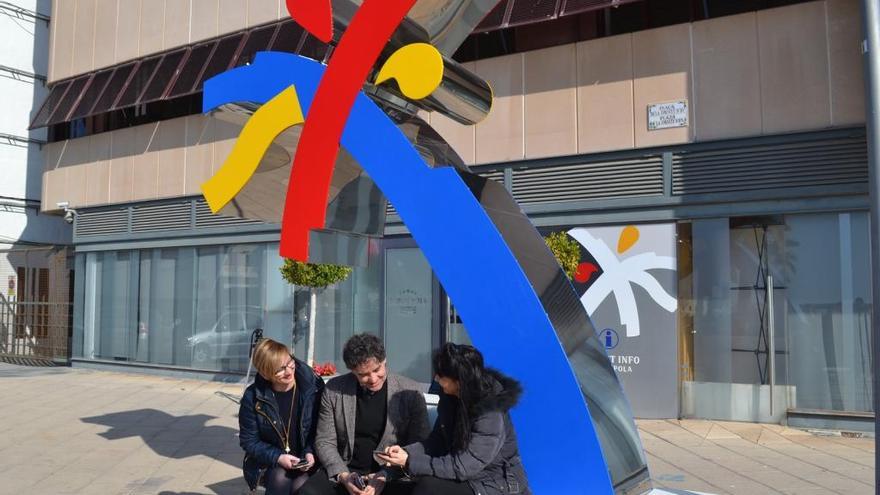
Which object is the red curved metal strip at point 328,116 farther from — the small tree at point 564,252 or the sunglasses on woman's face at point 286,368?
the small tree at point 564,252

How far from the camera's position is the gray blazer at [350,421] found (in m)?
4.30

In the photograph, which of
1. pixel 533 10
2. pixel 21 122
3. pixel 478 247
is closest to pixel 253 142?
pixel 478 247

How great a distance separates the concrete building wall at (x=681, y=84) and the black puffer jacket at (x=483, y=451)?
7.62 meters

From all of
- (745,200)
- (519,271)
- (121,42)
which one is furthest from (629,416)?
(121,42)

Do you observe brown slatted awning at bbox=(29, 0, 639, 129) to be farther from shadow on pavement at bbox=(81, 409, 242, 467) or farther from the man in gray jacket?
the man in gray jacket

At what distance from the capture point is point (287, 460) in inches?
176

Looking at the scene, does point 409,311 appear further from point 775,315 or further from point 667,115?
point 775,315

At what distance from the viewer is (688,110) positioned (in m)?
10.4

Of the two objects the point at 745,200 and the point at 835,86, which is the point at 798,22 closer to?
the point at 835,86

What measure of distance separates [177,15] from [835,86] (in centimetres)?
1276

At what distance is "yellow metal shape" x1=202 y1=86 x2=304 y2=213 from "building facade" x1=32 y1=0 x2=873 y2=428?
4.73 m

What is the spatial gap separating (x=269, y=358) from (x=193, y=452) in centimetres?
417

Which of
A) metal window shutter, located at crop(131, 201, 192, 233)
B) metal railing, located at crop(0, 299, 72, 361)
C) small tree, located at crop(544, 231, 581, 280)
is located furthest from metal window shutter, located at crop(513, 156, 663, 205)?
metal railing, located at crop(0, 299, 72, 361)

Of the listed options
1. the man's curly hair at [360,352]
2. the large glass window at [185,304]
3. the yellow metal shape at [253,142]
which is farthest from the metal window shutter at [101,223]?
the man's curly hair at [360,352]
